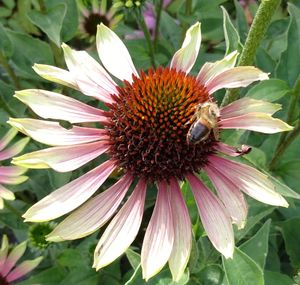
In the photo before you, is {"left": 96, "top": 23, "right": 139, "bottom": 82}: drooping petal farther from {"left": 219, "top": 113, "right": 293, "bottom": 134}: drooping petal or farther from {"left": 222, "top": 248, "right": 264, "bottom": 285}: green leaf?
{"left": 222, "top": 248, "right": 264, "bottom": 285}: green leaf

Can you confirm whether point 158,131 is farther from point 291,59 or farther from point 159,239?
point 291,59

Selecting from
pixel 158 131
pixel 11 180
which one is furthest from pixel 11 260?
pixel 158 131

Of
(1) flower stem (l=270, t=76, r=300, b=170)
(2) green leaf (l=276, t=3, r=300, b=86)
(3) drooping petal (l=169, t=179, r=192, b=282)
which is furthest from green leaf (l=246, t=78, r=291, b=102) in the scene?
(3) drooping petal (l=169, t=179, r=192, b=282)

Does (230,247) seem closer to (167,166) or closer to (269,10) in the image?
(167,166)

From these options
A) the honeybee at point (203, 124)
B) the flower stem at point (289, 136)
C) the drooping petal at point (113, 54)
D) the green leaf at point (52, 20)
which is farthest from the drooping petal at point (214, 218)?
the green leaf at point (52, 20)

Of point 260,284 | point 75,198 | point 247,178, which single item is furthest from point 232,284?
point 75,198
